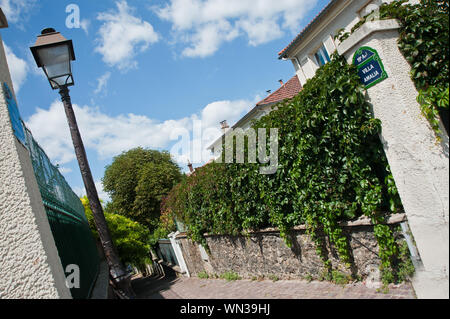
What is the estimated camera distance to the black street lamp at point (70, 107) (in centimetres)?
413

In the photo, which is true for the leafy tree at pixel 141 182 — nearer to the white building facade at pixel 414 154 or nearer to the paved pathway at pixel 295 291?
the paved pathway at pixel 295 291

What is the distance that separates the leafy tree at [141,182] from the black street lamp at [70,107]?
72.4 feet

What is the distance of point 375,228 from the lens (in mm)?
4398

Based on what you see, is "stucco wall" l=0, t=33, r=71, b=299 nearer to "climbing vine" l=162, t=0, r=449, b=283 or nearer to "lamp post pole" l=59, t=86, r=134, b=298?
"lamp post pole" l=59, t=86, r=134, b=298

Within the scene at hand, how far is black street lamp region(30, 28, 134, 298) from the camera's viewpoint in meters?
4.13

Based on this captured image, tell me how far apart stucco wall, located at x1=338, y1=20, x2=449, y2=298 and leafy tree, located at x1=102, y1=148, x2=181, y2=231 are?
Answer: 2359cm

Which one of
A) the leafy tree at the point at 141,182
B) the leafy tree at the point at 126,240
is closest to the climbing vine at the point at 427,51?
the leafy tree at the point at 126,240

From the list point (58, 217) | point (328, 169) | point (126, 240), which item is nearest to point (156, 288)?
point (126, 240)

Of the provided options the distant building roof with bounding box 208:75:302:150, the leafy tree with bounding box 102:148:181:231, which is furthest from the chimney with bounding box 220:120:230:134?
the distant building roof with bounding box 208:75:302:150

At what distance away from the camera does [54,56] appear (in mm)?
4266

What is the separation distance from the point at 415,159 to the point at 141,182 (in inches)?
1025

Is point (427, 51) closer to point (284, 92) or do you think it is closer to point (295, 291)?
point (295, 291)
